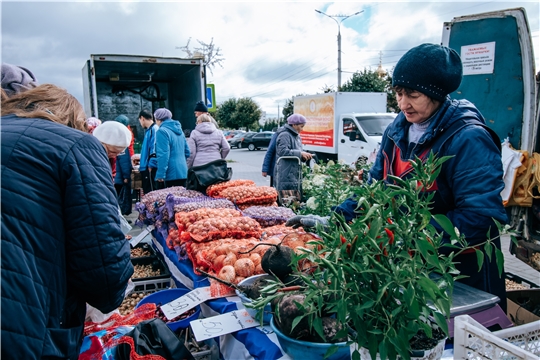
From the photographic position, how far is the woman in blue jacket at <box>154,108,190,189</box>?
19.2 ft

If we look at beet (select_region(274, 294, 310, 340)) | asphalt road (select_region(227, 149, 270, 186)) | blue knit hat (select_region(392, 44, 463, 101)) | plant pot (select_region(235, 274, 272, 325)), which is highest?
blue knit hat (select_region(392, 44, 463, 101))

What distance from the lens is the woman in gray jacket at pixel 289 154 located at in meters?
5.28

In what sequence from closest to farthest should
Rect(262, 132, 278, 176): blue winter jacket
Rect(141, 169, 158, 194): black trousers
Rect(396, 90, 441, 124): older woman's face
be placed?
Rect(396, 90, 441, 124): older woman's face, Rect(262, 132, 278, 176): blue winter jacket, Rect(141, 169, 158, 194): black trousers

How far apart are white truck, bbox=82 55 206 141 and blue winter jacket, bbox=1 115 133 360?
673 cm

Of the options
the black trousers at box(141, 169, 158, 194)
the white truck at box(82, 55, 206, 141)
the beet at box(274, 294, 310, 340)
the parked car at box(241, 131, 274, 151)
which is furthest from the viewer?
the parked car at box(241, 131, 274, 151)

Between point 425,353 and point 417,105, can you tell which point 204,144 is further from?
point 425,353

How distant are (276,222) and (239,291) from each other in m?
1.19

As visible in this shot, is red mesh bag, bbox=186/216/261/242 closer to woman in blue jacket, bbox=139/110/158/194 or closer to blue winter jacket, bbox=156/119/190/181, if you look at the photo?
blue winter jacket, bbox=156/119/190/181

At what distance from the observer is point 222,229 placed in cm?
260

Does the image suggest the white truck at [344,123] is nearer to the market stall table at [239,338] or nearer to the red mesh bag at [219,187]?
the red mesh bag at [219,187]

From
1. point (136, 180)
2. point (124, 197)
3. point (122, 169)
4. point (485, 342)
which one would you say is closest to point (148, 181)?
point (122, 169)

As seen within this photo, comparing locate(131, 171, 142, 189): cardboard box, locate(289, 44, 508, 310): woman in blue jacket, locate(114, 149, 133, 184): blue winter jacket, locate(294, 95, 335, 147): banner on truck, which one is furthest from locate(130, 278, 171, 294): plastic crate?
locate(294, 95, 335, 147): banner on truck

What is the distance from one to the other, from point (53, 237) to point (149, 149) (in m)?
5.46

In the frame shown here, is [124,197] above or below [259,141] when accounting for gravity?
below
